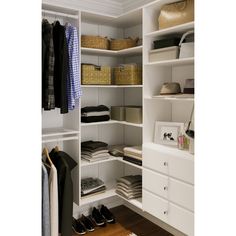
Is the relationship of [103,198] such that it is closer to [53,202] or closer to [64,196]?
[64,196]

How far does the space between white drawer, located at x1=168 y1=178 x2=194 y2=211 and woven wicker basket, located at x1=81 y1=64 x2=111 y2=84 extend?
1197 millimetres

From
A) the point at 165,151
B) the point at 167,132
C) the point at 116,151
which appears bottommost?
the point at 116,151

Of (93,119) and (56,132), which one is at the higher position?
(93,119)

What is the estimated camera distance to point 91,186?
2777mm

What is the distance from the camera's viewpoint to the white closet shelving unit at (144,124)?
7.07 feet

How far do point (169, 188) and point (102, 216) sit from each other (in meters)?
1.02

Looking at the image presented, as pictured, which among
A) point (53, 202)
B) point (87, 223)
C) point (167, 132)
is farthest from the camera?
point (87, 223)

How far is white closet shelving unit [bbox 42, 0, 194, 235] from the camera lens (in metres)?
2.16

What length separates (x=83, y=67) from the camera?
8.48ft

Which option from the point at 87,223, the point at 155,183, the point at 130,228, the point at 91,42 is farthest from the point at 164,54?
the point at 87,223

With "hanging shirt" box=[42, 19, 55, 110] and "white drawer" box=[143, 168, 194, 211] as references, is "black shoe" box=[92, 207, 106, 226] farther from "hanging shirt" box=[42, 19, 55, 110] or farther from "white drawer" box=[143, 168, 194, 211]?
"hanging shirt" box=[42, 19, 55, 110]

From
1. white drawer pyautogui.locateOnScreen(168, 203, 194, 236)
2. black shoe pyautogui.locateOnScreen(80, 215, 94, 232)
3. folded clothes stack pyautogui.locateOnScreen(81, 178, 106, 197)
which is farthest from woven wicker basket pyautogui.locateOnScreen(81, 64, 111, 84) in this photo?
black shoe pyautogui.locateOnScreen(80, 215, 94, 232)
